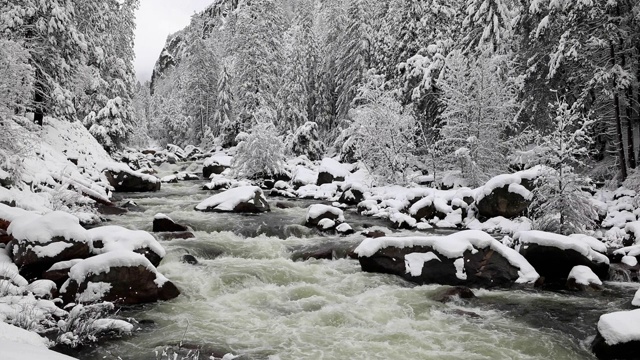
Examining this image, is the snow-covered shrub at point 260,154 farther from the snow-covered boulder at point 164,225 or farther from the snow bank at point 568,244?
the snow bank at point 568,244

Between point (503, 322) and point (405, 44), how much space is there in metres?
24.0

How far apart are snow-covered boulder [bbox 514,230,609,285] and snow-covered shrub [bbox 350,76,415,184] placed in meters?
12.3

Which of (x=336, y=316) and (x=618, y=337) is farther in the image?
(x=336, y=316)

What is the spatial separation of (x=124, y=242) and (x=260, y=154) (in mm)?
19384

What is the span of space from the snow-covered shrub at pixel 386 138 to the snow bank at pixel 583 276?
12.8m

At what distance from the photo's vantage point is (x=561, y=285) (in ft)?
32.0

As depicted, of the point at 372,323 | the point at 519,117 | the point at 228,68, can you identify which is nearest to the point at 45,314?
the point at 372,323

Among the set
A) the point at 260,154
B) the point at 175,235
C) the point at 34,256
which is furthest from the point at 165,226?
the point at 260,154

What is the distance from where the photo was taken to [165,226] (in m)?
14.0

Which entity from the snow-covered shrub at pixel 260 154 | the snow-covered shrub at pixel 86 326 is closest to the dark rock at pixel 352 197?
the snow-covered shrub at pixel 260 154

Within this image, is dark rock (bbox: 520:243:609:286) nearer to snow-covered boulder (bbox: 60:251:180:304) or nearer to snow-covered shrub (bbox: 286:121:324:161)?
snow-covered boulder (bbox: 60:251:180:304)

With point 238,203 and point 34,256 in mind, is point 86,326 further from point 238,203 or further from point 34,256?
Answer: point 238,203

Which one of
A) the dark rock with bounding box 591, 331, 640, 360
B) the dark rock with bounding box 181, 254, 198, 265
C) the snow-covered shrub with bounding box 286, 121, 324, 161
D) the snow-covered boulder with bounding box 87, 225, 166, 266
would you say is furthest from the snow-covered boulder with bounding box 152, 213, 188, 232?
the snow-covered shrub with bounding box 286, 121, 324, 161

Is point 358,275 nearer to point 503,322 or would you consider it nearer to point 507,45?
point 503,322
